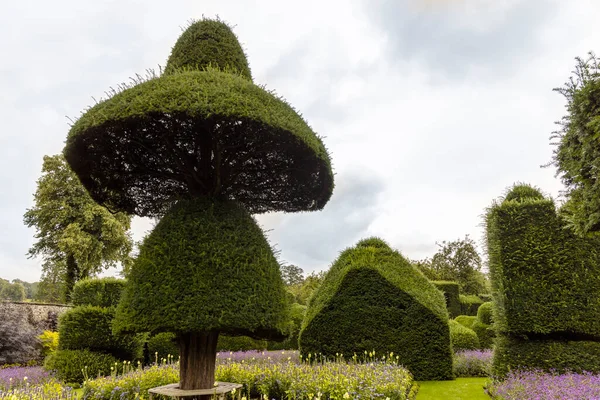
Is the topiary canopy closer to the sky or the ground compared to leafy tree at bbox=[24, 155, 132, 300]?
closer to the ground

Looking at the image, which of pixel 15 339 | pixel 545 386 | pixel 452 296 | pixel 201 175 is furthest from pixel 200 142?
pixel 452 296

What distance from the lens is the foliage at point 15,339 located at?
16.3 metres

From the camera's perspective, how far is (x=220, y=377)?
857cm

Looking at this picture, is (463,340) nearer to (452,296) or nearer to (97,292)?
(452,296)

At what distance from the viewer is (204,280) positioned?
540cm

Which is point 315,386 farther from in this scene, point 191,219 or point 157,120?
point 157,120

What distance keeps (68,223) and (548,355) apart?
86.7 ft

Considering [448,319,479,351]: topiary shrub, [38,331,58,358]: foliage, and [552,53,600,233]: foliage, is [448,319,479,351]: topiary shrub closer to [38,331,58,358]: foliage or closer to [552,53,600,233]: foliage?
[552,53,600,233]: foliage

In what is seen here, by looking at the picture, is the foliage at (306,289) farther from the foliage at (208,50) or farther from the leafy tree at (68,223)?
the foliage at (208,50)

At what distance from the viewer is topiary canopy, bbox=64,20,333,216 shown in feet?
17.5

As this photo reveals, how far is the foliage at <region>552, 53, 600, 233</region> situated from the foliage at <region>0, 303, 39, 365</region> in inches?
782

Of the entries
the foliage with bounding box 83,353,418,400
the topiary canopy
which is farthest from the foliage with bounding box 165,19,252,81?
the foliage with bounding box 83,353,418,400

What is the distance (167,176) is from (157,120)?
1296 millimetres

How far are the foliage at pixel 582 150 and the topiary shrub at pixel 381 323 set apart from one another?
4.60 m
